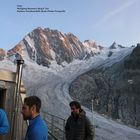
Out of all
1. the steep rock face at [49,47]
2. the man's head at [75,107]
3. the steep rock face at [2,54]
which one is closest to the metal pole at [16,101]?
the man's head at [75,107]

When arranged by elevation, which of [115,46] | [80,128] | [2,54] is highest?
[115,46]

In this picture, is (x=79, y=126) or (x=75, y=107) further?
(x=79, y=126)

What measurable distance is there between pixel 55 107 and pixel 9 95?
42.4m

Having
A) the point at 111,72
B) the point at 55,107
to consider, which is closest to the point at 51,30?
the point at 111,72

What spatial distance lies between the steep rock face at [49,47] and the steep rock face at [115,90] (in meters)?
Result: 28.1

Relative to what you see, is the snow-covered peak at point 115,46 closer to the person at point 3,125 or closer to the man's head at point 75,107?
the man's head at point 75,107

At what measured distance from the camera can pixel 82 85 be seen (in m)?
63.6

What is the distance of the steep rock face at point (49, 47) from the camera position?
323 feet

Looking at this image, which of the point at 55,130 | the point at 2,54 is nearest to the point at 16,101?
the point at 55,130

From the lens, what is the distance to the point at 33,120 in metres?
3.27

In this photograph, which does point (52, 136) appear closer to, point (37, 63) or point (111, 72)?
point (111, 72)

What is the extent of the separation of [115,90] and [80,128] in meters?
52.8

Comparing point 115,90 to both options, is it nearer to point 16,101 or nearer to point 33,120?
point 16,101

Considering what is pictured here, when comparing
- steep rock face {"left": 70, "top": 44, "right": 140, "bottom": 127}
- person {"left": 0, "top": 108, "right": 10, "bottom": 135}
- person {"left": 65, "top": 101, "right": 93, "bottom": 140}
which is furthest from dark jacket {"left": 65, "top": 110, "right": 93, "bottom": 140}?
steep rock face {"left": 70, "top": 44, "right": 140, "bottom": 127}
